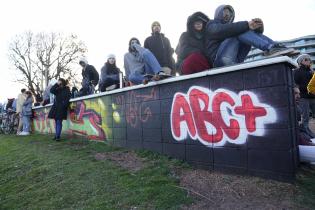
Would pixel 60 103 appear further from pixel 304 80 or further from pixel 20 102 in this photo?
pixel 304 80

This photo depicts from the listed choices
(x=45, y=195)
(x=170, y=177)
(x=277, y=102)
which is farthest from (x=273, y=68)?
(x=45, y=195)

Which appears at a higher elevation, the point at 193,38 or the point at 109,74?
the point at 193,38

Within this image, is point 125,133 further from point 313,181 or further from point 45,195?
point 313,181

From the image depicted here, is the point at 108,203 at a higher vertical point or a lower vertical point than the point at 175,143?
lower

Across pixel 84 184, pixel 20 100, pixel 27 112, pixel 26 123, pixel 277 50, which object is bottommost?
pixel 84 184

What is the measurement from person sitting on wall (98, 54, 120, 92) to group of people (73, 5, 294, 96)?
1.02 m

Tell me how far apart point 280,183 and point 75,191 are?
2.96m

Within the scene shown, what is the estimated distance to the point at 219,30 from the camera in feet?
18.3

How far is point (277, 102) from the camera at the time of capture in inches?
167

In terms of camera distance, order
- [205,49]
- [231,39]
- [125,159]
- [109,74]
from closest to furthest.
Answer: [231,39]
[205,49]
[125,159]
[109,74]

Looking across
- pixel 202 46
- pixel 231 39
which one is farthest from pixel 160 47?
pixel 231 39

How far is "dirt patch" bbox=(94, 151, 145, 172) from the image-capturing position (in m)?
5.74

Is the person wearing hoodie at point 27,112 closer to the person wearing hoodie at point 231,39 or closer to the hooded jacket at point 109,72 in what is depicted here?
the hooded jacket at point 109,72

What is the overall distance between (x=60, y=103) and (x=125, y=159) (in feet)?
15.5
